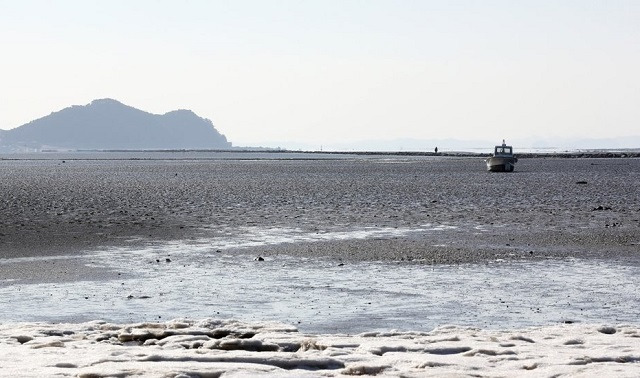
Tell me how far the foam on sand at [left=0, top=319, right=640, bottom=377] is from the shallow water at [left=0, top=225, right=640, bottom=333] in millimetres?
1316

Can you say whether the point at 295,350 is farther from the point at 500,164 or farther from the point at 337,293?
the point at 500,164

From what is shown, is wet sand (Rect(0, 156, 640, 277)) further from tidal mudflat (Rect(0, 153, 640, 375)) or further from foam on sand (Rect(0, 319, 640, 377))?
foam on sand (Rect(0, 319, 640, 377))

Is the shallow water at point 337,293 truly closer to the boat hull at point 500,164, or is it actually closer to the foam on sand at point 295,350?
the foam on sand at point 295,350

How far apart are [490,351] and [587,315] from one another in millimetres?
4135

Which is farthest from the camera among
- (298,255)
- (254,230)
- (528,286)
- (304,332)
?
(254,230)

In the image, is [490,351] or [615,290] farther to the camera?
[615,290]

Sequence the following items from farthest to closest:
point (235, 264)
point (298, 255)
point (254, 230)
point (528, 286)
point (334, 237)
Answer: point (254, 230), point (334, 237), point (298, 255), point (235, 264), point (528, 286)

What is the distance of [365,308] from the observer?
54.3 ft

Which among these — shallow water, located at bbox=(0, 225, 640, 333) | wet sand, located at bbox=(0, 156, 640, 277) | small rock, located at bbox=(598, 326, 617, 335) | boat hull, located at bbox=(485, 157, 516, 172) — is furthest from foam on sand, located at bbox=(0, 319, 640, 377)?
boat hull, located at bbox=(485, 157, 516, 172)

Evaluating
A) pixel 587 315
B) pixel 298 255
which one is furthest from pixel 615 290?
pixel 298 255

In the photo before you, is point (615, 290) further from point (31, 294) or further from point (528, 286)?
point (31, 294)

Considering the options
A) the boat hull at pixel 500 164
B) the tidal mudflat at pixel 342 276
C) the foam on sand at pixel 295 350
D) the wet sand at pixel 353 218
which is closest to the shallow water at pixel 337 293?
the tidal mudflat at pixel 342 276

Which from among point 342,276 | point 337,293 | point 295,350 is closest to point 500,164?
point 342,276

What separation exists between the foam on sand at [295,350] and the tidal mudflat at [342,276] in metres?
0.05
